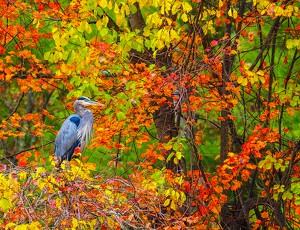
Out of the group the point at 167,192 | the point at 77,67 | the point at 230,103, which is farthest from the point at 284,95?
the point at 77,67

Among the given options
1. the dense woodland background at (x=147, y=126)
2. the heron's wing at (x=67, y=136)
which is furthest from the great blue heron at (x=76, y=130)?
the dense woodland background at (x=147, y=126)

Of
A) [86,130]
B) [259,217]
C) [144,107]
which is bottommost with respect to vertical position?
[259,217]

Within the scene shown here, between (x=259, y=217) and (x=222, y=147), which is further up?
(x=222, y=147)

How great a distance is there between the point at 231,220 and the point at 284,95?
7.67 feet

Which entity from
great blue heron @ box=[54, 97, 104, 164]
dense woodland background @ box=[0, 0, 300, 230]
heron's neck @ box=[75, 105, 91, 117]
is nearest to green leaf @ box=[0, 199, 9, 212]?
dense woodland background @ box=[0, 0, 300, 230]

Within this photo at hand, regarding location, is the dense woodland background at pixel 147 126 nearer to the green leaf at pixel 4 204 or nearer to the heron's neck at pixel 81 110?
the green leaf at pixel 4 204

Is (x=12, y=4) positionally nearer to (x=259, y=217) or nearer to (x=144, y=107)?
(x=144, y=107)

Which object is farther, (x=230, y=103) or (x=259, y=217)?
(x=259, y=217)

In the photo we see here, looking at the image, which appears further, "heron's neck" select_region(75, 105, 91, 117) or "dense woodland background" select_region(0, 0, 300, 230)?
"heron's neck" select_region(75, 105, 91, 117)

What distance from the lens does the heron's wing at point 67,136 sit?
22.3ft

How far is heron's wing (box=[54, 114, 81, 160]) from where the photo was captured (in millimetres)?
6785

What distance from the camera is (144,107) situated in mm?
6230

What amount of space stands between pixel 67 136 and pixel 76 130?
196mm

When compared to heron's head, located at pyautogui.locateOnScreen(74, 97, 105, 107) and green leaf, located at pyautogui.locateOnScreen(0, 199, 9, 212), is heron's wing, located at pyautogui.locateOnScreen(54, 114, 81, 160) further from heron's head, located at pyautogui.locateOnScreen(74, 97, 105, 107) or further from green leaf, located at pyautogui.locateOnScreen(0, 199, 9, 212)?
green leaf, located at pyautogui.locateOnScreen(0, 199, 9, 212)
